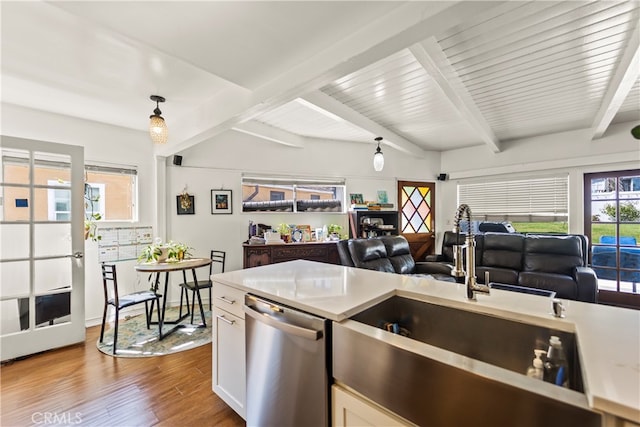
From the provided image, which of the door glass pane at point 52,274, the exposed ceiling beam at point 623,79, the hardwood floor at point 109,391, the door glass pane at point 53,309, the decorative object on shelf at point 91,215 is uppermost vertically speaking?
the exposed ceiling beam at point 623,79

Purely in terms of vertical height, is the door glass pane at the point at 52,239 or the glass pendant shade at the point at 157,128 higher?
the glass pendant shade at the point at 157,128

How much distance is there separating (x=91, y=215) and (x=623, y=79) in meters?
5.50

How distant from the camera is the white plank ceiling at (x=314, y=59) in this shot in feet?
4.99

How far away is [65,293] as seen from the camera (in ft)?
8.95

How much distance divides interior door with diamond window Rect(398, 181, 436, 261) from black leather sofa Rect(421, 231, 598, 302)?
46.4 inches

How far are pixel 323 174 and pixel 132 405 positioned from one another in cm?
383

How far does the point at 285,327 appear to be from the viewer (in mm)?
1262

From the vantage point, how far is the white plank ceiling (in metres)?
1.52

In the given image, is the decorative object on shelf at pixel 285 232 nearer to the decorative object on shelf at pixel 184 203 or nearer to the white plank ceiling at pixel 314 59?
the decorative object on shelf at pixel 184 203

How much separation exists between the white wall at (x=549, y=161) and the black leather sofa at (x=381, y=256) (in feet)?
7.21

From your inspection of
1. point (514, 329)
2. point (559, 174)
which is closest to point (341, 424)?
point (514, 329)

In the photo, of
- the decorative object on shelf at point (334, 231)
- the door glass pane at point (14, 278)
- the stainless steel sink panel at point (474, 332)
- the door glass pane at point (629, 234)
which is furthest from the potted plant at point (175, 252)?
the door glass pane at point (629, 234)

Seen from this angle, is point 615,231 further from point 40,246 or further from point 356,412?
point 40,246

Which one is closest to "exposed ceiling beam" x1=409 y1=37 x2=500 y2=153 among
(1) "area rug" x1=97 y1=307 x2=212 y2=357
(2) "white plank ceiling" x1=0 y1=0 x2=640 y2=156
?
(2) "white plank ceiling" x1=0 y1=0 x2=640 y2=156
